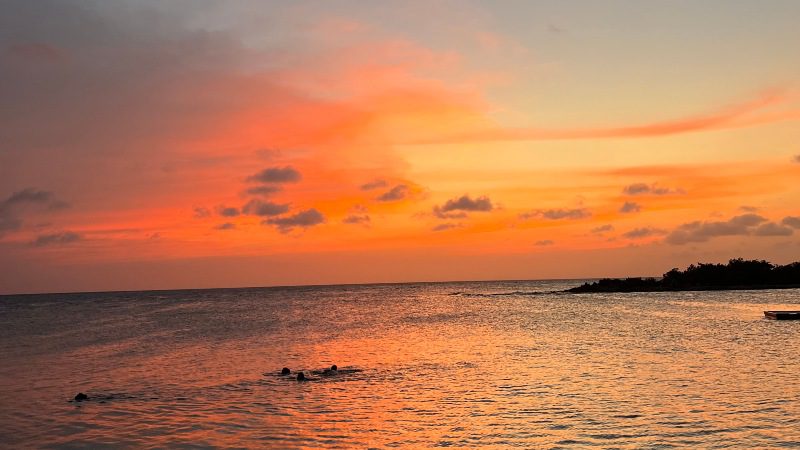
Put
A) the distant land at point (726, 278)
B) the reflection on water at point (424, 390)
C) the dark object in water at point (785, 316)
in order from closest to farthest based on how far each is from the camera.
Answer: the reflection on water at point (424, 390)
the dark object in water at point (785, 316)
the distant land at point (726, 278)

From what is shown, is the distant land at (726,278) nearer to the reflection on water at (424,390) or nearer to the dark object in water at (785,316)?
the dark object in water at (785,316)

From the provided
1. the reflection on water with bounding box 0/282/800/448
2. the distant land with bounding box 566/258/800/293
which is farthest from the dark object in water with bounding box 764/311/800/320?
the distant land with bounding box 566/258/800/293

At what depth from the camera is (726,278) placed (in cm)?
17388

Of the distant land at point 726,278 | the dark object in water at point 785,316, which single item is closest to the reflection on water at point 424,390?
the dark object in water at point 785,316

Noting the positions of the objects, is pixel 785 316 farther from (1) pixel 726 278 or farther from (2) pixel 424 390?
(1) pixel 726 278

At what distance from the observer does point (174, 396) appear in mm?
35250

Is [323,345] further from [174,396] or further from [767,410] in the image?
[767,410]

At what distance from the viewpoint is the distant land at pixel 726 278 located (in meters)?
166

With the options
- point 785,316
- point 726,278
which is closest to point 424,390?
point 785,316

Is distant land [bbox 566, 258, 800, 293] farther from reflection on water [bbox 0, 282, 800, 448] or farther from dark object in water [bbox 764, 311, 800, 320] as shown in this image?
reflection on water [bbox 0, 282, 800, 448]

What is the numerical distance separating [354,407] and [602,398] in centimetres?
1221

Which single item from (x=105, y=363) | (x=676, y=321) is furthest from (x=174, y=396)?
(x=676, y=321)

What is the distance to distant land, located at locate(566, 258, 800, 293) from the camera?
166m

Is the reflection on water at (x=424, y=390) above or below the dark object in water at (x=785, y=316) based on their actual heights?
below
